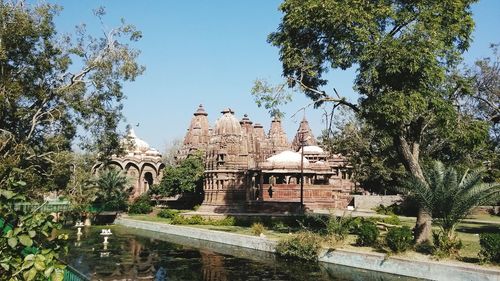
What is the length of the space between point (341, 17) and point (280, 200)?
21.1 meters

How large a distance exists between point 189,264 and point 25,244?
51.2 ft

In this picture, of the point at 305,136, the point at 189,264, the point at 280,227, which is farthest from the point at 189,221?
the point at 305,136

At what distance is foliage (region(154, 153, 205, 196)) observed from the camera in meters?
42.9

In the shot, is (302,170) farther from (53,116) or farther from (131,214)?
(53,116)

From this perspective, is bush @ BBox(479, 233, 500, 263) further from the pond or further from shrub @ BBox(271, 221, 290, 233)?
shrub @ BBox(271, 221, 290, 233)

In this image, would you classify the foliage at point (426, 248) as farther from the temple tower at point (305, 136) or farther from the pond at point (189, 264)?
the temple tower at point (305, 136)

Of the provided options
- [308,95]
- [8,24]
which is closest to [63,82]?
[8,24]

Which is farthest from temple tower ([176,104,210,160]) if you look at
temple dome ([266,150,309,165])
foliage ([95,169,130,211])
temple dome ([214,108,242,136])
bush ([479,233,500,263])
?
bush ([479,233,500,263])

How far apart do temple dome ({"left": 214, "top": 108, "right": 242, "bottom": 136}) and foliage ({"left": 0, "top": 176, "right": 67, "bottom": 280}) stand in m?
37.1

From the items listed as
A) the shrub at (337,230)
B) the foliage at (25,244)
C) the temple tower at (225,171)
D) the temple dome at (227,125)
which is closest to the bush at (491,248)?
the shrub at (337,230)

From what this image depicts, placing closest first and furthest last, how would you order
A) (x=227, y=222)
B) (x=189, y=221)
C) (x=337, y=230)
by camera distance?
(x=337, y=230), (x=227, y=222), (x=189, y=221)

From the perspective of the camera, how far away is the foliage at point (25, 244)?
3.61m

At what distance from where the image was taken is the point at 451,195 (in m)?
16.6

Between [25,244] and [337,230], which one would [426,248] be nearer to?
[337,230]
